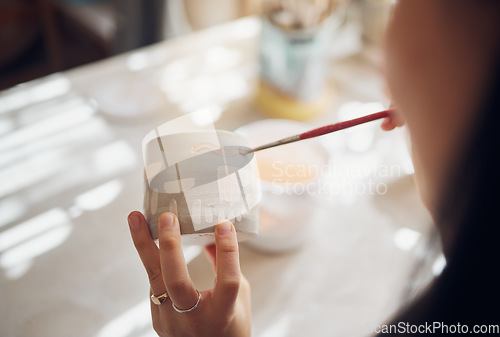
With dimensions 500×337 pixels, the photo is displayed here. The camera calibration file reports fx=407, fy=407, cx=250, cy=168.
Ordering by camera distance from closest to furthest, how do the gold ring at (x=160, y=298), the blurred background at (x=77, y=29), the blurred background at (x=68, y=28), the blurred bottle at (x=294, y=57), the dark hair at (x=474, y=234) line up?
the dark hair at (x=474, y=234)
the gold ring at (x=160, y=298)
the blurred bottle at (x=294, y=57)
the blurred background at (x=77, y=29)
the blurred background at (x=68, y=28)

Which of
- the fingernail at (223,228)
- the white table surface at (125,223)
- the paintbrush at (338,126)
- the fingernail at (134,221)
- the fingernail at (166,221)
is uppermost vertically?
the paintbrush at (338,126)

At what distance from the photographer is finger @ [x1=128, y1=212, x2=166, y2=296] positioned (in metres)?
0.33

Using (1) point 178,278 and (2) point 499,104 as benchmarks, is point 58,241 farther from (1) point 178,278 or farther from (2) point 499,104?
(2) point 499,104

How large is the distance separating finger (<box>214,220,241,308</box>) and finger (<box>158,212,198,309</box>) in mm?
25

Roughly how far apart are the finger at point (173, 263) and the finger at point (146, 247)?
0.02m

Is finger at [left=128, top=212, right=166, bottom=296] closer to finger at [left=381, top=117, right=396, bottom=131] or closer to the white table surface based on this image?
the white table surface

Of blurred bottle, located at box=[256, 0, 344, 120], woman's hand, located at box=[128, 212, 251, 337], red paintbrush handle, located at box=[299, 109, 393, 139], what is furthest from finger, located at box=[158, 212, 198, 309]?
blurred bottle, located at box=[256, 0, 344, 120]

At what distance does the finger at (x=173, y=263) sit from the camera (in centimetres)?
31

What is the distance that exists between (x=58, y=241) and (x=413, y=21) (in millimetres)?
411

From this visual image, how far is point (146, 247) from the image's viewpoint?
1.09 feet

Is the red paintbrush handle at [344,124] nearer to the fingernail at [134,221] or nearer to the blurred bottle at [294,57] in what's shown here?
the fingernail at [134,221]

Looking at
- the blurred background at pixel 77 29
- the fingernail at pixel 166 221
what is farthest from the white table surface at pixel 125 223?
the blurred background at pixel 77 29

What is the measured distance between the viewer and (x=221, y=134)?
13.8 inches

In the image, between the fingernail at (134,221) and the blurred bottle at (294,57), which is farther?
the blurred bottle at (294,57)
